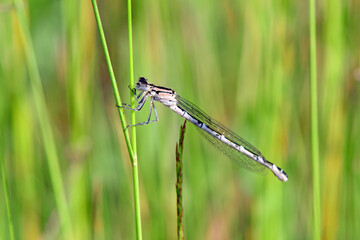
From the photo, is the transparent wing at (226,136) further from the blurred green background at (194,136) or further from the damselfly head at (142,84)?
the damselfly head at (142,84)

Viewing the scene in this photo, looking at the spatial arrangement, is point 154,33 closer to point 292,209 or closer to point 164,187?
point 164,187

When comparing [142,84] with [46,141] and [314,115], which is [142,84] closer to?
[46,141]

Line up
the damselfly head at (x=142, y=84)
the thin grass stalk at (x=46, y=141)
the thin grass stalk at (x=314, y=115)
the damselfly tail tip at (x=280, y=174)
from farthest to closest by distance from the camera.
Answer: the damselfly tail tip at (x=280, y=174) < the damselfly head at (x=142, y=84) < the thin grass stalk at (x=46, y=141) < the thin grass stalk at (x=314, y=115)

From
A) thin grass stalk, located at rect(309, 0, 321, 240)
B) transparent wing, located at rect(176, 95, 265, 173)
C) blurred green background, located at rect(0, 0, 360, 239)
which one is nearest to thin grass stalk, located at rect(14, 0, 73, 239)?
blurred green background, located at rect(0, 0, 360, 239)

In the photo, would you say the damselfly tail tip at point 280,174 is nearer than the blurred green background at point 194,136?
Yes

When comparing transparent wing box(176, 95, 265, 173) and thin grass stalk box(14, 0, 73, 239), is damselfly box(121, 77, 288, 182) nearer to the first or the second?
transparent wing box(176, 95, 265, 173)

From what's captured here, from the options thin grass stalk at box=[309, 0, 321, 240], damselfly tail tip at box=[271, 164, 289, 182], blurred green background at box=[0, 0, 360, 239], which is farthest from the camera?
blurred green background at box=[0, 0, 360, 239]

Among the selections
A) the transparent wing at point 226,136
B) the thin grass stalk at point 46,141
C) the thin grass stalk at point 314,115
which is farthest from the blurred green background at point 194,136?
the thin grass stalk at point 314,115
